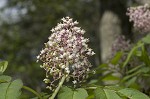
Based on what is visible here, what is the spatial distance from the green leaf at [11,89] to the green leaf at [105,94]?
0.39m

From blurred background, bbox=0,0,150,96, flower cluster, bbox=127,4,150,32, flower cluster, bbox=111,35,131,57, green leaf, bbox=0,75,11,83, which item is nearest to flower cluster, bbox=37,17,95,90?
green leaf, bbox=0,75,11,83

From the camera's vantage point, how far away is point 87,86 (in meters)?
2.22

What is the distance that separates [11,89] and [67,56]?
33cm

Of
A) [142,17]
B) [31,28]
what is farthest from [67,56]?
[31,28]

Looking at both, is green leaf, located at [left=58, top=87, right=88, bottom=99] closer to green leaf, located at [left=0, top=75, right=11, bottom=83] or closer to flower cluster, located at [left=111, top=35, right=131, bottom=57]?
green leaf, located at [left=0, top=75, right=11, bottom=83]

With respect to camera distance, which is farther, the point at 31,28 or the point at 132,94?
the point at 31,28

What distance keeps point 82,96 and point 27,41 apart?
19.5 m

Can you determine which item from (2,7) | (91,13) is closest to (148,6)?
(2,7)

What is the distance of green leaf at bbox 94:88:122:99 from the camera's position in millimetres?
2062

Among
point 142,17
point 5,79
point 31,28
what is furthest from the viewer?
point 31,28

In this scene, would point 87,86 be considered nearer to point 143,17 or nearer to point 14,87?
point 14,87

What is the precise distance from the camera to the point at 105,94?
2078mm

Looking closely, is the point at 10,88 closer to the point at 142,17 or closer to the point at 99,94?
the point at 99,94

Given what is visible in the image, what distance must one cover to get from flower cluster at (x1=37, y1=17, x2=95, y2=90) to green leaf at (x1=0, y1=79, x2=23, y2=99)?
7.0 inches
